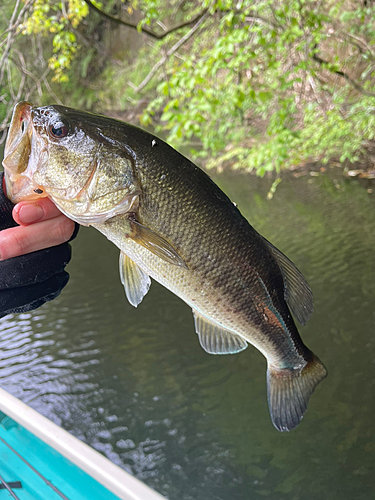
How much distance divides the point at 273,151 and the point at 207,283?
478 centimetres

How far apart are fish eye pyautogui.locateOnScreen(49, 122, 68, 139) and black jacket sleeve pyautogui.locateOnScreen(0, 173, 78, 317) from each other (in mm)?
→ 341

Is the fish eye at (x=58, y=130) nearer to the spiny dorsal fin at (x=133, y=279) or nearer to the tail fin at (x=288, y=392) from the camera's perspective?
the spiny dorsal fin at (x=133, y=279)

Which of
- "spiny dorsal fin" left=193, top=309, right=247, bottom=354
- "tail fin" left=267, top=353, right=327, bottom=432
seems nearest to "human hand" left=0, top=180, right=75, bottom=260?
"spiny dorsal fin" left=193, top=309, right=247, bottom=354

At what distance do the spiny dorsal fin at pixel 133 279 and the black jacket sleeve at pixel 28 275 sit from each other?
0.92ft

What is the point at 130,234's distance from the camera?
1567mm

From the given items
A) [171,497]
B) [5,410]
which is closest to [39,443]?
[5,410]

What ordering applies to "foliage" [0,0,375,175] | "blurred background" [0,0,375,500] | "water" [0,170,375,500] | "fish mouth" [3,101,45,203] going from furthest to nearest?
1. "foliage" [0,0,375,175]
2. "blurred background" [0,0,375,500]
3. "water" [0,170,375,500]
4. "fish mouth" [3,101,45,203]

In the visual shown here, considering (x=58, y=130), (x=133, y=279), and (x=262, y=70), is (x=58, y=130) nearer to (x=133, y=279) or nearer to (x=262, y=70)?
(x=133, y=279)

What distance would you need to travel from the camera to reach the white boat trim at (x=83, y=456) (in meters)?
1.96

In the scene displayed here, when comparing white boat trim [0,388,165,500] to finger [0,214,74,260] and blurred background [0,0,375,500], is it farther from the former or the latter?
blurred background [0,0,375,500]

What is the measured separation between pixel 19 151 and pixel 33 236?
36 centimetres

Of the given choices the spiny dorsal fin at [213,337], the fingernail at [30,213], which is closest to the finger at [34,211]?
the fingernail at [30,213]

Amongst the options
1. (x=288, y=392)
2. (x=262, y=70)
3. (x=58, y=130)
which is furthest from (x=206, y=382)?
(x=262, y=70)

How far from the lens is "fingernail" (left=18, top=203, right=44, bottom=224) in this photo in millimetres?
1640
